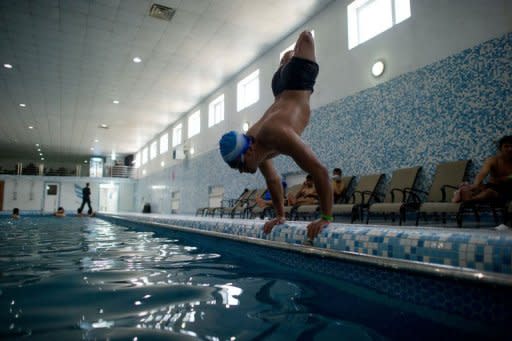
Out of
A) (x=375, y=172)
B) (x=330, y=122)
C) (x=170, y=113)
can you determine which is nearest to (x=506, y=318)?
(x=375, y=172)

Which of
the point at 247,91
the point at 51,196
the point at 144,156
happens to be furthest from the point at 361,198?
the point at 51,196

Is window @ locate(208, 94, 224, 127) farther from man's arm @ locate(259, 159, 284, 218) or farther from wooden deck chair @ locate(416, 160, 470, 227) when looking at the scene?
man's arm @ locate(259, 159, 284, 218)

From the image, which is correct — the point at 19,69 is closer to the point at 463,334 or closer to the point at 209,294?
the point at 209,294

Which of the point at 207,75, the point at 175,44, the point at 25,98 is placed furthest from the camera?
the point at 25,98

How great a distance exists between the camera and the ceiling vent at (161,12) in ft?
21.5

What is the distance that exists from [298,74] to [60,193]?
24439 millimetres

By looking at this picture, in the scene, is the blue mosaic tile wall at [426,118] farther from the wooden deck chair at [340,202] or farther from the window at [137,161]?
the window at [137,161]

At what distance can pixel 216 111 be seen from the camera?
1179 cm

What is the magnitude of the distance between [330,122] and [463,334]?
5543 mm

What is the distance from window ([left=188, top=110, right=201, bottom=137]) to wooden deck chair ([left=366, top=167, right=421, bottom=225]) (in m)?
9.18

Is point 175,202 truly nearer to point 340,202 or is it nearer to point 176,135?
point 176,135

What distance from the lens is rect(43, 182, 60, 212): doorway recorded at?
22203 millimetres

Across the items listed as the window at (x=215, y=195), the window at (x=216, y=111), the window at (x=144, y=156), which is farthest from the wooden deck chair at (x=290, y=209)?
the window at (x=144, y=156)

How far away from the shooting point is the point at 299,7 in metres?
6.56
